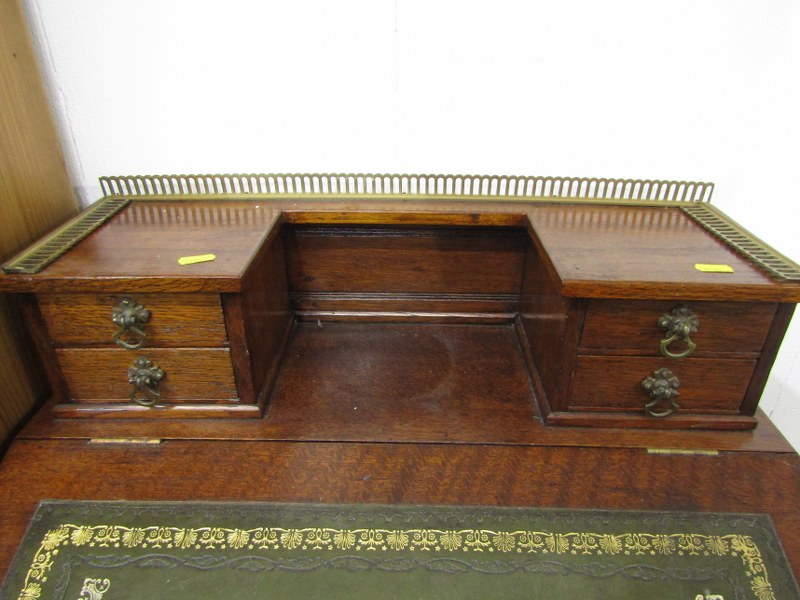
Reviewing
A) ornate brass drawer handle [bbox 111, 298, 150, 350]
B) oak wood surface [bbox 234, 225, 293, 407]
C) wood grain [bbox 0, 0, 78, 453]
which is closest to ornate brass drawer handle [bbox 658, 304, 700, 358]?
oak wood surface [bbox 234, 225, 293, 407]

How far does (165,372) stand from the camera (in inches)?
38.6

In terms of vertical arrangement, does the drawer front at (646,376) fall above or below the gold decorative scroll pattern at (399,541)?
above

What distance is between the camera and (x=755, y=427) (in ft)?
3.29

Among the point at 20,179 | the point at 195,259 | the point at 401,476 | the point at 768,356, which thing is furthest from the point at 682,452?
the point at 20,179

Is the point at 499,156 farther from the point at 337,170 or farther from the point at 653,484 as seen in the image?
the point at 653,484

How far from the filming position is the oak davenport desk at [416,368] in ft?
2.89

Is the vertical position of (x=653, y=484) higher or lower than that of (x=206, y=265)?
lower

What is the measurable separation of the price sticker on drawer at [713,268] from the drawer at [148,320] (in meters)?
0.81

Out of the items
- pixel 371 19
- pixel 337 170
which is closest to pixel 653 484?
pixel 337 170

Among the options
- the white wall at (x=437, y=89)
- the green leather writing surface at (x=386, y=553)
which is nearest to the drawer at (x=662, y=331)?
the green leather writing surface at (x=386, y=553)

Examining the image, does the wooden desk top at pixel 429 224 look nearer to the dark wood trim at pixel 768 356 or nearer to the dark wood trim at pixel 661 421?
the dark wood trim at pixel 768 356

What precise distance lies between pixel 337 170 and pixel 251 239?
0.33m

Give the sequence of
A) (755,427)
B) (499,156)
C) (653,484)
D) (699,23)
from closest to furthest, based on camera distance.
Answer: (653,484) → (755,427) → (699,23) → (499,156)

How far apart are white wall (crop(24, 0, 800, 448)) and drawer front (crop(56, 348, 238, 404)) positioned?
495 mm
